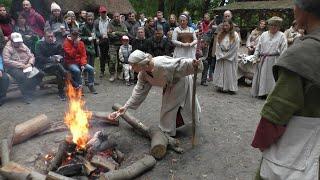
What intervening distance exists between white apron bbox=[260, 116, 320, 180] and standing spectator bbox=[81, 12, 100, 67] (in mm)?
8792

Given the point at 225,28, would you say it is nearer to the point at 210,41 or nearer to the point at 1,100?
the point at 210,41

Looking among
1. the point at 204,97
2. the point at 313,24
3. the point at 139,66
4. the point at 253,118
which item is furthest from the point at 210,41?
the point at 313,24

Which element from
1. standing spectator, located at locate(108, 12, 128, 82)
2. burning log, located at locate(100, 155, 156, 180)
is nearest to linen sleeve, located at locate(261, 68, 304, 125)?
burning log, located at locate(100, 155, 156, 180)

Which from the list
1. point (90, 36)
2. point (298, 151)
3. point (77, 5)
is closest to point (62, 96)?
point (90, 36)

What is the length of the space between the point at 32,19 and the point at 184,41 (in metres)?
4.39

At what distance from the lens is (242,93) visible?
1027 cm

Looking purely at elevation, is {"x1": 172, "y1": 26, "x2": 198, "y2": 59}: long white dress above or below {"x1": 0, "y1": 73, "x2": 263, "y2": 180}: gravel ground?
above

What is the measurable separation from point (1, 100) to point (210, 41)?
6.06 m

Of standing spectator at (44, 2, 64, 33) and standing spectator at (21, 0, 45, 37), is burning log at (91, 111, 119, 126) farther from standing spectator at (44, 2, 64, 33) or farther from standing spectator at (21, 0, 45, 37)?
standing spectator at (21, 0, 45, 37)

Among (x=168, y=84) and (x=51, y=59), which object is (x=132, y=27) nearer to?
(x=51, y=59)

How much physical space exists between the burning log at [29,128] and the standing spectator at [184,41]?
4949 millimetres

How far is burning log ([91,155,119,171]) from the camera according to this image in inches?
198

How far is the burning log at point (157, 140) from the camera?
5.43 meters

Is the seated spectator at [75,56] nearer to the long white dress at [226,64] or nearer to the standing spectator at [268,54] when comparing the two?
the long white dress at [226,64]
